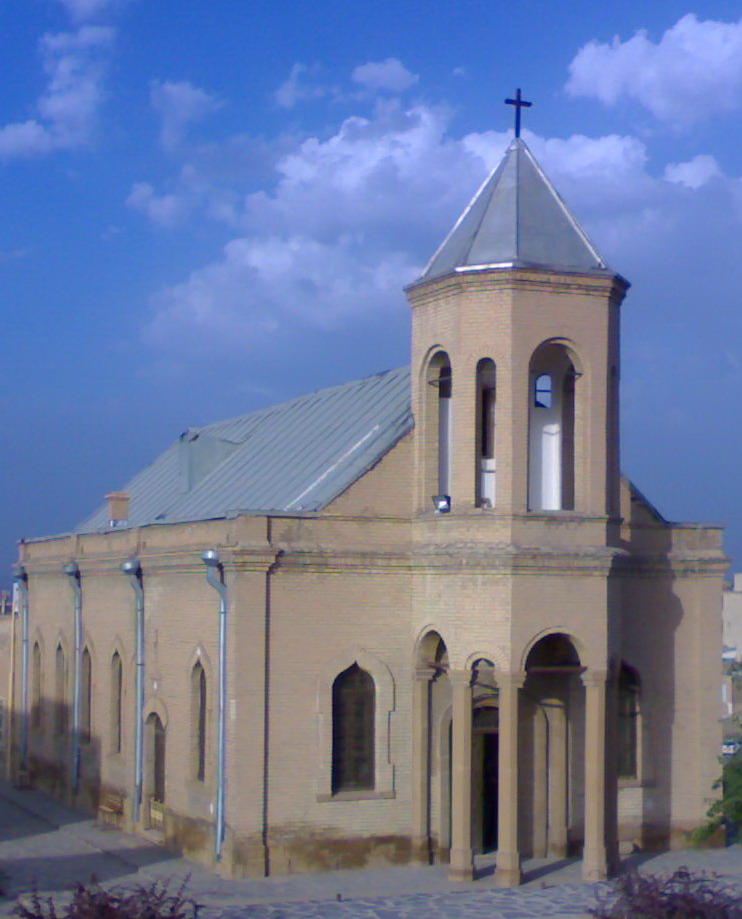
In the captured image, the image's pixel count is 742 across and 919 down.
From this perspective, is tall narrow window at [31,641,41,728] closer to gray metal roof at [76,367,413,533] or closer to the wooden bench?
gray metal roof at [76,367,413,533]

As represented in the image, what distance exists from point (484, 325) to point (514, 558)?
3521 millimetres

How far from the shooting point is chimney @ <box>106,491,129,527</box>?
30.8 metres

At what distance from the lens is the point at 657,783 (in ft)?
74.1

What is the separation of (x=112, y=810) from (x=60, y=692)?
5.36m

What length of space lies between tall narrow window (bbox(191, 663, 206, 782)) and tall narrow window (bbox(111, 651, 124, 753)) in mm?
4386

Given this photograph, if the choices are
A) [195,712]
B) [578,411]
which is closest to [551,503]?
[578,411]

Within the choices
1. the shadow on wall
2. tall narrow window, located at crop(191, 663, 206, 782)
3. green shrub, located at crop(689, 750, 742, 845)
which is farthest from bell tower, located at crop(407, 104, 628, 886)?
tall narrow window, located at crop(191, 663, 206, 782)

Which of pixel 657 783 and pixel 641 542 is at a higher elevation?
pixel 641 542

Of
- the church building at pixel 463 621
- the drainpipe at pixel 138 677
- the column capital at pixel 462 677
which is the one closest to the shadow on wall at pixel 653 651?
the church building at pixel 463 621

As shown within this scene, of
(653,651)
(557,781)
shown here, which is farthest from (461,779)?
(653,651)

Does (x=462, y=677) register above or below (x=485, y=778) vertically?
above

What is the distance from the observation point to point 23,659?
1272 inches

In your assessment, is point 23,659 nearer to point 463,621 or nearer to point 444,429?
point 444,429

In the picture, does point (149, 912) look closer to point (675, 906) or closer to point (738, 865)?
point (675, 906)
